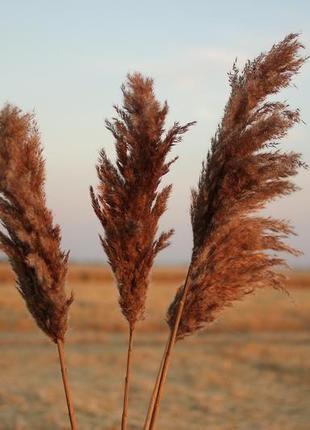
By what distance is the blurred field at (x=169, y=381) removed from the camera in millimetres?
10930

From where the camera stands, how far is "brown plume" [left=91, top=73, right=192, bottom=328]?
3912 mm

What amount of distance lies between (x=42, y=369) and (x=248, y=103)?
12.5 meters

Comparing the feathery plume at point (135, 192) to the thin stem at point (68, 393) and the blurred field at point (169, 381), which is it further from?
the blurred field at point (169, 381)

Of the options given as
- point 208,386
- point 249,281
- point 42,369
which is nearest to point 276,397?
point 208,386

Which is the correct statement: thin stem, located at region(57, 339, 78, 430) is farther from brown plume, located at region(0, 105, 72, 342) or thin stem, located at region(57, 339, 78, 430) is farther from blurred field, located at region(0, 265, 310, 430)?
blurred field, located at region(0, 265, 310, 430)

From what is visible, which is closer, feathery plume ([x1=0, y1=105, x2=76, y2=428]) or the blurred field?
feathery plume ([x1=0, y1=105, x2=76, y2=428])

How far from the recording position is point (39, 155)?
403 cm

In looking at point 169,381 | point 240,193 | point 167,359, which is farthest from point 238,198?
point 169,381

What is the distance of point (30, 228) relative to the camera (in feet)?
13.2

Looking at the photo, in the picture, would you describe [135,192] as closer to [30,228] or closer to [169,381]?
[30,228]


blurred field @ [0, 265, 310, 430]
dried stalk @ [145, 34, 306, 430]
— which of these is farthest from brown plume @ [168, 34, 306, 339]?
blurred field @ [0, 265, 310, 430]

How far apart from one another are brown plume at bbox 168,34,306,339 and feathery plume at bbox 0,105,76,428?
0.63 meters

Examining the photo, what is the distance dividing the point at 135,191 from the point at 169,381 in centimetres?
1112

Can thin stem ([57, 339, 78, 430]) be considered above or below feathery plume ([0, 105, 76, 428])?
below
